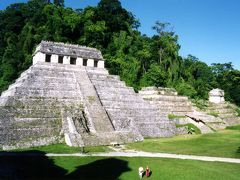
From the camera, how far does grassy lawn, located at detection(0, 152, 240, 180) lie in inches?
640

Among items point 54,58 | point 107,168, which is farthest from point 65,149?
point 54,58

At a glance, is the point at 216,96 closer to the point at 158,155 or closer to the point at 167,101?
the point at 167,101

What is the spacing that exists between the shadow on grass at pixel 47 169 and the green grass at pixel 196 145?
6.28m

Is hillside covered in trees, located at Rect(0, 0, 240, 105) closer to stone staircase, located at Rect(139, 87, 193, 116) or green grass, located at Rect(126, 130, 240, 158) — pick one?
stone staircase, located at Rect(139, 87, 193, 116)

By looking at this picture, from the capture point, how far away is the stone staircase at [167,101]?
39.1 m

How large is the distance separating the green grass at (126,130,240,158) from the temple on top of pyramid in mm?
13956

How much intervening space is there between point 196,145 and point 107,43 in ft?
116

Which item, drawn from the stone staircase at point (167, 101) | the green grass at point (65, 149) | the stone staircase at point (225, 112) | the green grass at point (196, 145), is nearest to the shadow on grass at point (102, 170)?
the green grass at point (65, 149)

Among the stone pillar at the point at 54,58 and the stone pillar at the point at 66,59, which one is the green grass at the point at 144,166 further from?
the stone pillar at the point at 66,59

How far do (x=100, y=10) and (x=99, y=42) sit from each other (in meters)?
9.07

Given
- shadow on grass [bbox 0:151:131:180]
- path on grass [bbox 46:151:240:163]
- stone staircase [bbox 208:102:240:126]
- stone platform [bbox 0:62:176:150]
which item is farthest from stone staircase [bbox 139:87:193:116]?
shadow on grass [bbox 0:151:131:180]

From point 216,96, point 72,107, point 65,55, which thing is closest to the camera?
point 72,107


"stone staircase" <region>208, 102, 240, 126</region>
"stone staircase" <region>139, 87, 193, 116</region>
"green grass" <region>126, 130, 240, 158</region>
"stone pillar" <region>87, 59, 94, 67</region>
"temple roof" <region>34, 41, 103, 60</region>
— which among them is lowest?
"green grass" <region>126, 130, 240, 158</region>

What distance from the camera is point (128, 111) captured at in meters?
31.1
